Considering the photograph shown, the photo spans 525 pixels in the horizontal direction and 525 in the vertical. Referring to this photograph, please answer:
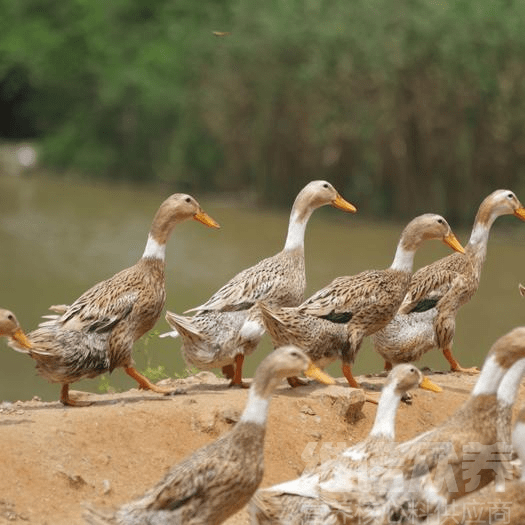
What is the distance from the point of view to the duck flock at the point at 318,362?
20.9 feet

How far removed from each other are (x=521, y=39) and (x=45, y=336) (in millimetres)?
16321

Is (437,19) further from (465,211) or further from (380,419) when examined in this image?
(380,419)

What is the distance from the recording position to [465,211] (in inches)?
952

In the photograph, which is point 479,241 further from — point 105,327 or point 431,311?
point 105,327

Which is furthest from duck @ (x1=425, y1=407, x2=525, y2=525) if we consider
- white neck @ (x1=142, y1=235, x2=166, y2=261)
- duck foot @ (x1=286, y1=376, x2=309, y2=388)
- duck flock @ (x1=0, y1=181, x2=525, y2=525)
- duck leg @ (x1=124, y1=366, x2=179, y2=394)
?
white neck @ (x1=142, y1=235, x2=166, y2=261)

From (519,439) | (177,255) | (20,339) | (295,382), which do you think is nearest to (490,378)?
(519,439)

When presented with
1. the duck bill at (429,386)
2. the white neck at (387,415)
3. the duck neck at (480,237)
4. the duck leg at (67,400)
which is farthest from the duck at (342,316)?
the white neck at (387,415)

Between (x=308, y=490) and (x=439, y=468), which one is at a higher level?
(x=439, y=468)

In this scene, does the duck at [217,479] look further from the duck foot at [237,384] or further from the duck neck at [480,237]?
the duck neck at [480,237]

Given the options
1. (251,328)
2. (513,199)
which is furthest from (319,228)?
(251,328)

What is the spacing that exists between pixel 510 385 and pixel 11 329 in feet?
9.80

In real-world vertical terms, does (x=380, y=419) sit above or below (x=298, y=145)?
below

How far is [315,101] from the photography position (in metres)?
26.1

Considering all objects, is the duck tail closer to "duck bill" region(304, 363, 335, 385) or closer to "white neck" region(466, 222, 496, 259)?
"duck bill" region(304, 363, 335, 385)
